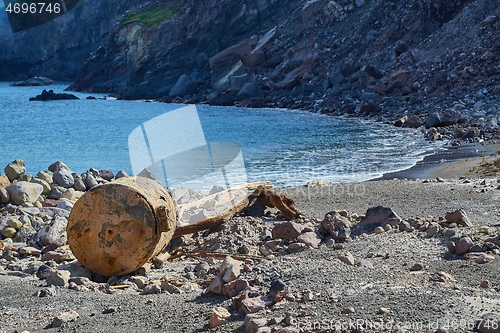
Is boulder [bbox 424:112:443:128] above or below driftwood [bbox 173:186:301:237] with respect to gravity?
below

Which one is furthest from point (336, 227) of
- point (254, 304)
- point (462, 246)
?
point (254, 304)

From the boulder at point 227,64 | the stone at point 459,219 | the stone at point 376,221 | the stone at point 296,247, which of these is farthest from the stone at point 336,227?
the boulder at point 227,64

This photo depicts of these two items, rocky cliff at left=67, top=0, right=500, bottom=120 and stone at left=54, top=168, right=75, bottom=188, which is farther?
rocky cliff at left=67, top=0, right=500, bottom=120

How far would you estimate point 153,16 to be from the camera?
231 ft

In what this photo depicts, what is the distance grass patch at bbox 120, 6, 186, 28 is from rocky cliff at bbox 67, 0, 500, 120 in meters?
0.73

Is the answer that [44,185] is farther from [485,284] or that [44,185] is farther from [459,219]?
[485,284]

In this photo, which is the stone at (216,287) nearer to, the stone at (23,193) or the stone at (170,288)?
the stone at (170,288)

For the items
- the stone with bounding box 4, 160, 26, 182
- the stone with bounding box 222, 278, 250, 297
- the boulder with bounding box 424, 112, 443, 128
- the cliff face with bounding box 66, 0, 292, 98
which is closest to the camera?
the stone with bounding box 222, 278, 250, 297

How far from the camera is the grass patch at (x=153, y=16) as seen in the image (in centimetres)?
6781

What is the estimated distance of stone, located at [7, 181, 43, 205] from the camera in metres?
9.96

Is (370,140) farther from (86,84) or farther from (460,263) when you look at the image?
(86,84)

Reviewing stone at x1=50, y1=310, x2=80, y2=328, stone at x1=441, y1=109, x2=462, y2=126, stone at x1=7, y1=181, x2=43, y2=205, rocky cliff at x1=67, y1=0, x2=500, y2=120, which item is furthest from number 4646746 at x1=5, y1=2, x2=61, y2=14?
stone at x1=50, y1=310, x2=80, y2=328

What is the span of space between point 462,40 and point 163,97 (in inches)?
1005

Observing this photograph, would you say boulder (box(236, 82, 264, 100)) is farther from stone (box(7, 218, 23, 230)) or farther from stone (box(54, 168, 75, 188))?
stone (box(7, 218, 23, 230))
